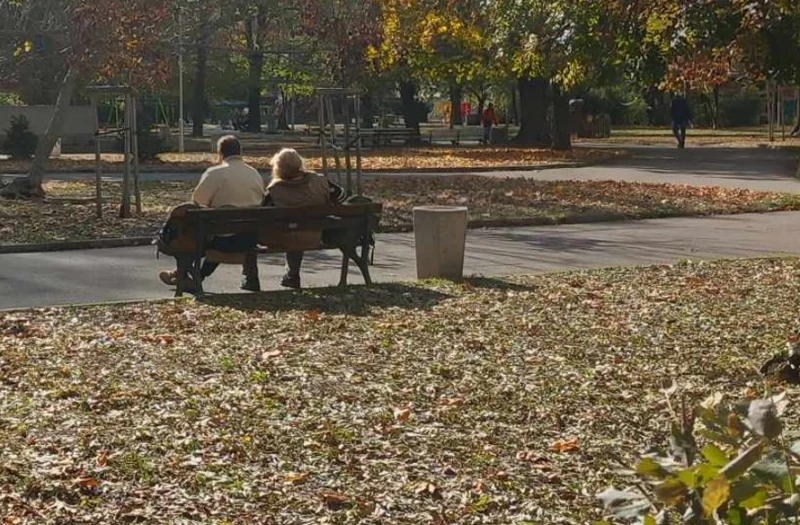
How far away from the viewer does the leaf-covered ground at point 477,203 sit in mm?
19406

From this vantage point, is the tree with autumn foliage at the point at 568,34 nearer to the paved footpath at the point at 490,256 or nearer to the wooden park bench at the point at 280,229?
the paved footpath at the point at 490,256

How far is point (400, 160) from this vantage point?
129ft

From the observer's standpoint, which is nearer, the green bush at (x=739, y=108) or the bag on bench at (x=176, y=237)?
the bag on bench at (x=176, y=237)

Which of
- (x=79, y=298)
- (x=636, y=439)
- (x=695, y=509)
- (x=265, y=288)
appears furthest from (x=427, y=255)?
(x=695, y=509)

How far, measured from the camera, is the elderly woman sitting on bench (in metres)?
12.9

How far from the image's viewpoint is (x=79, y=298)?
12.9 m

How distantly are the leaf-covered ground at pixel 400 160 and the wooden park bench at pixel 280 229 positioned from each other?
70.3 ft

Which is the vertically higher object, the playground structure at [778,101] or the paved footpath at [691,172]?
the playground structure at [778,101]

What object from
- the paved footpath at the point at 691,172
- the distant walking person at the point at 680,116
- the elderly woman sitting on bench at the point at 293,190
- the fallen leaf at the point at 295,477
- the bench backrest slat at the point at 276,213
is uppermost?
the distant walking person at the point at 680,116

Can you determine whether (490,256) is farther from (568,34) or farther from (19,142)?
(19,142)

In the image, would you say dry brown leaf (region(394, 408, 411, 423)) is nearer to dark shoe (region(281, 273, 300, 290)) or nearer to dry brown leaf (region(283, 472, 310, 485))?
dry brown leaf (region(283, 472, 310, 485))

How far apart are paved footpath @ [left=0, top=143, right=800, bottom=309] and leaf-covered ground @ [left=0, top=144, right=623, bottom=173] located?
15.1 meters

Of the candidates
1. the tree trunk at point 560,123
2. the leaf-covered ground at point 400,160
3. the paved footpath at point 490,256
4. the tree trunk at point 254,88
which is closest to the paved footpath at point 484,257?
the paved footpath at point 490,256

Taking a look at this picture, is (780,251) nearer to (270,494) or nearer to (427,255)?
(427,255)
